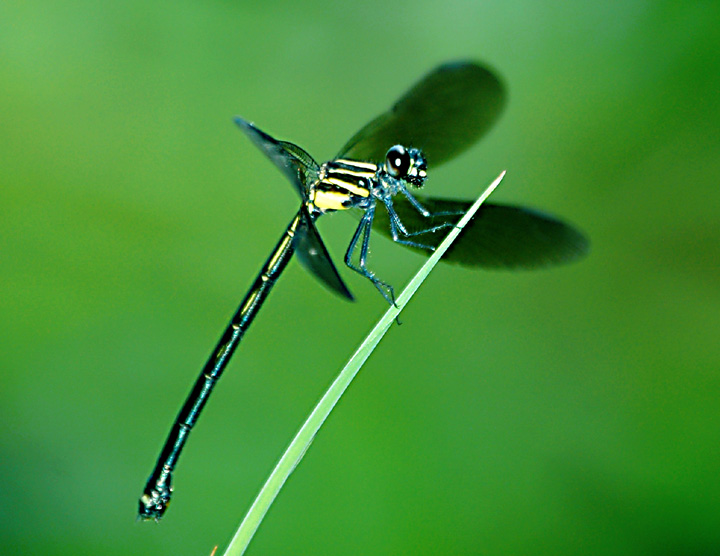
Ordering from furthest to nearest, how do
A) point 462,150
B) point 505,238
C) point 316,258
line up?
point 462,150, point 505,238, point 316,258

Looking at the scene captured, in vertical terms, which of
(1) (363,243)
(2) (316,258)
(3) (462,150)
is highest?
(3) (462,150)

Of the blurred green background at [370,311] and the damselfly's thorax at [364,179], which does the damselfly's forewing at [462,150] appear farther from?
the blurred green background at [370,311]

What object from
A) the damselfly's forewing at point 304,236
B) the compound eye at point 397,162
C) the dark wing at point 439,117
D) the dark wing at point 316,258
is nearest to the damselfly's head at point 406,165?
the compound eye at point 397,162

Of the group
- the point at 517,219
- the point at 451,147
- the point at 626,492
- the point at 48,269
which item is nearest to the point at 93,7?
the point at 48,269

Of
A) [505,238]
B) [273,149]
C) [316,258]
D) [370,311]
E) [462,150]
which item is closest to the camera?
[316,258]

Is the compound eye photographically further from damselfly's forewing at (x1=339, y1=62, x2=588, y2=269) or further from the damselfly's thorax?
damselfly's forewing at (x1=339, y1=62, x2=588, y2=269)

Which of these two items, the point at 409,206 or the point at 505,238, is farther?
the point at 409,206

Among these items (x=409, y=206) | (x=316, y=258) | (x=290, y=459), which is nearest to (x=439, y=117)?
(x=409, y=206)

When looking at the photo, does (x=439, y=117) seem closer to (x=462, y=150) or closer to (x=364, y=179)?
(x=462, y=150)

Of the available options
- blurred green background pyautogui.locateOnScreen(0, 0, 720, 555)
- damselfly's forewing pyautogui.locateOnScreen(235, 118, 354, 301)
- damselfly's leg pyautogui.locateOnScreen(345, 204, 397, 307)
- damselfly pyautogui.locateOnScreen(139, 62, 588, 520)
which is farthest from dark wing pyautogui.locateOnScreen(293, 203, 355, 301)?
blurred green background pyautogui.locateOnScreen(0, 0, 720, 555)
